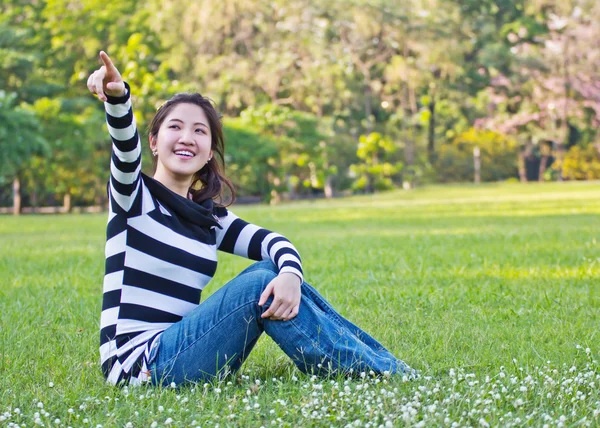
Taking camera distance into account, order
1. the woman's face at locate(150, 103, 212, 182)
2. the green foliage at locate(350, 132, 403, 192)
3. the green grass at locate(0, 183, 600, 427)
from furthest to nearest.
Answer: the green foliage at locate(350, 132, 403, 192), the woman's face at locate(150, 103, 212, 182), the green grass at locate(0, 183, 600, 427)

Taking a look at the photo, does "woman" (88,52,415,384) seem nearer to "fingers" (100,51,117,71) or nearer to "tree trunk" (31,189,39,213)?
"fingers" (100,51,117,71)

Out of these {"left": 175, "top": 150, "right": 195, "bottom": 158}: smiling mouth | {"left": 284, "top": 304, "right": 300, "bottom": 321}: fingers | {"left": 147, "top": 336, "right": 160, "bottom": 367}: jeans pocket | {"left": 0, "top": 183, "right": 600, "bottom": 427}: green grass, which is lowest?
{"left": 0, "top": 183, "right": 600, "bottom": 427}: green grass

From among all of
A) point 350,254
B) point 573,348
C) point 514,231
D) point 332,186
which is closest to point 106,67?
point 573,348

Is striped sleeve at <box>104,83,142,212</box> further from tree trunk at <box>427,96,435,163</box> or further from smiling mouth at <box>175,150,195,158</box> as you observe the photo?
tree trunk at <box>427,96,435,163</box>

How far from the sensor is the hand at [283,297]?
2.66 m

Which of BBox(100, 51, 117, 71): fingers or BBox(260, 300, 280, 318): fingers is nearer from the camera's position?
BBox(100, 51, 117, 71): fingers

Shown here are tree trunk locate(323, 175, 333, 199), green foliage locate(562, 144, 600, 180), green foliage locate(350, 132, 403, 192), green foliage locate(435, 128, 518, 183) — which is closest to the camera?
green foliage locate(350, 132, 403, 192)

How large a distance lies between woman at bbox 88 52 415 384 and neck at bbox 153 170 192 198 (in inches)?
4.7

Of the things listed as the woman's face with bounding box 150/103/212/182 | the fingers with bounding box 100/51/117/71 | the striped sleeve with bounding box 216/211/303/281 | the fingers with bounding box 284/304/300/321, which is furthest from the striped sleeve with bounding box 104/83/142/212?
the fingers with bounding box 284/304/300/321

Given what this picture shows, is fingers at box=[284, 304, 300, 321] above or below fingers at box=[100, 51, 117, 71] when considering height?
below

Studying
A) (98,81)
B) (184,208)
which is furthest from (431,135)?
(98,81)

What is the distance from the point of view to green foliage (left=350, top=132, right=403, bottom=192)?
27.8 m

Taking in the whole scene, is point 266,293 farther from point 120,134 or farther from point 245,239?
point 120,134

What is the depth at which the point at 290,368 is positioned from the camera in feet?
10.1
